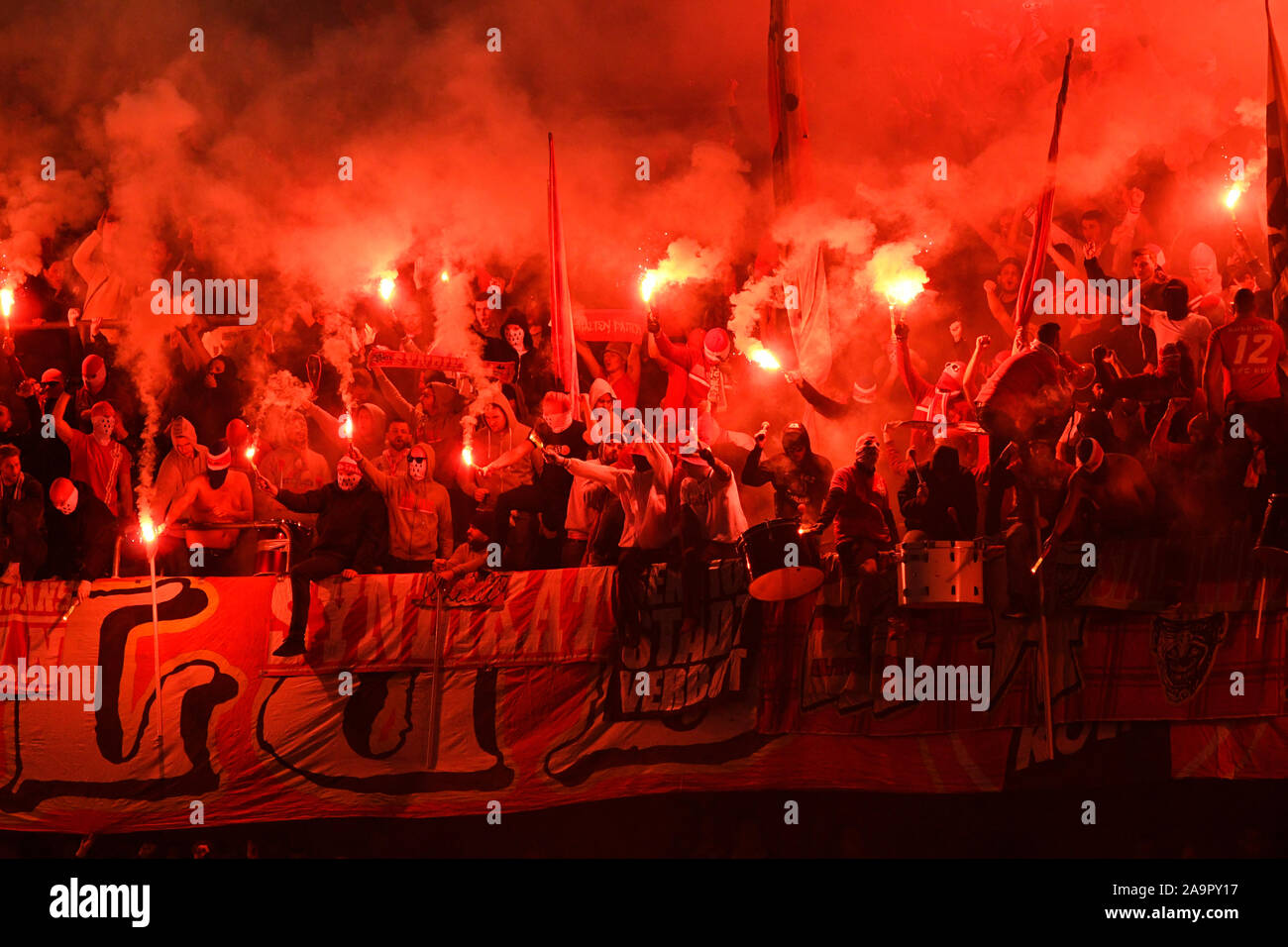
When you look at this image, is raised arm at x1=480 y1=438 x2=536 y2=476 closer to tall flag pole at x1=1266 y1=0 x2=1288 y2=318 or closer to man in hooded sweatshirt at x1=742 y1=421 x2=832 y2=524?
man in hooded sweatshirt at x1=742 y1=421 x2=832 y2=524

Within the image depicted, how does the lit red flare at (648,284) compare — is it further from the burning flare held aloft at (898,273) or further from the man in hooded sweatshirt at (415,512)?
the man in hooded sweatshirt at (415,512)

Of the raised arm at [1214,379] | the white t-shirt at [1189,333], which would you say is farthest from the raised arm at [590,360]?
the raised arm at [1214,379]

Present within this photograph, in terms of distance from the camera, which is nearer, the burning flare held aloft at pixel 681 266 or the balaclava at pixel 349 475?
the balaclava at pixel 349 475

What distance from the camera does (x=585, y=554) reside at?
9539 mm

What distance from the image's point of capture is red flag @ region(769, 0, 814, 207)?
9.79 m

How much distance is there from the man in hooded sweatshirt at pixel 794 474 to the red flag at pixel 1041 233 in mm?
1759

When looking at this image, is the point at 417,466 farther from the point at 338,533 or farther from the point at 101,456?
the point at 101,456

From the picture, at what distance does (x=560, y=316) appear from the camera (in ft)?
32.1

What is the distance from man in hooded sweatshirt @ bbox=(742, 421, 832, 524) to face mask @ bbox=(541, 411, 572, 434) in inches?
52.7

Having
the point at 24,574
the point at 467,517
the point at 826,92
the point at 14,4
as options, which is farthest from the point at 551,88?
the point at 24,574

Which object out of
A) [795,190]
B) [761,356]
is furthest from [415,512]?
[795,190]

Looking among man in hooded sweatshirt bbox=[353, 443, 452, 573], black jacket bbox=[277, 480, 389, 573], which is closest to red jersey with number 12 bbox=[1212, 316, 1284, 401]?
man in hooded sweatshirt bbox=[353, 443, 452, 573]

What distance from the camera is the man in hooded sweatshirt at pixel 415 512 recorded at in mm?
9633

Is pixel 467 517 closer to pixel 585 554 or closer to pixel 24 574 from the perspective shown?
pixel 585 554
